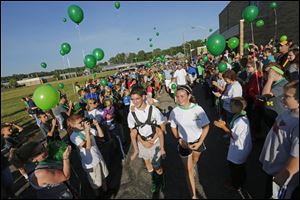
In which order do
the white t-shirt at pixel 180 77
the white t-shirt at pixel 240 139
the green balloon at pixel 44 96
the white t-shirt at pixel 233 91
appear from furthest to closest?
the white t-shirt at pixel 180 77 → the white t-shirt at pixel 233 91 → the green balloon at pixel 44 96 → the white t-shirt at pixel 240 139

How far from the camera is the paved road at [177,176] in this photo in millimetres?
3209

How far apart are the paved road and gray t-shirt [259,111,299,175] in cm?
116

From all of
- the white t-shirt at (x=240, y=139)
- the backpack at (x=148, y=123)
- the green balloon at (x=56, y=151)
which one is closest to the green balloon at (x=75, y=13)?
the backpack at (x=148, y=123)

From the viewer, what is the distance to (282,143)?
193 centimetres

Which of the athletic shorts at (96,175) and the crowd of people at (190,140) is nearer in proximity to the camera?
the crowd of people at (190,140)

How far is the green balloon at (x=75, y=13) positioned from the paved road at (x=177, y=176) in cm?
373

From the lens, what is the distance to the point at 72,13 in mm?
5215

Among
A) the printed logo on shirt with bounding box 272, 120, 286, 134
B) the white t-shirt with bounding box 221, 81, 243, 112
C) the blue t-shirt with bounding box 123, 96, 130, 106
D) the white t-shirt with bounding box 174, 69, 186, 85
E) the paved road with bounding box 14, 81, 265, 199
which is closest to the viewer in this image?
the printed logo on shirt with bounding box 272, 120, 286, 134

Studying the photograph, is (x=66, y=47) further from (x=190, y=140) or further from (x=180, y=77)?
(x=190, y=140)

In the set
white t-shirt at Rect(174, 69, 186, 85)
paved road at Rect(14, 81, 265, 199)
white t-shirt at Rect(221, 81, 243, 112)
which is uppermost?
white t-shirt at Rect(174, 69, 186, 85)

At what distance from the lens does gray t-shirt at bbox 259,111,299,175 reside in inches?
69.1

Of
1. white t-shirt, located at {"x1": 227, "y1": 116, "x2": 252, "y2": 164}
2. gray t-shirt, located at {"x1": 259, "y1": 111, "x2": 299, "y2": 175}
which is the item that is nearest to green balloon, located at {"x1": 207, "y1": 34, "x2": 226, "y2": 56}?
white t-shirt, located at {"x1": 227, "y1": 116, "x2": 252, "y2": 164}

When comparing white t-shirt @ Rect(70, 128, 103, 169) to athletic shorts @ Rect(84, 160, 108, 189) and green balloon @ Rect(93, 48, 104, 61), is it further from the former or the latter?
green balloon @ Rect(93, 48, 104, 61)

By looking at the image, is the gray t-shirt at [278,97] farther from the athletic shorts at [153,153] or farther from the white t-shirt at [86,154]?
the white t-shirt at [86,154]
